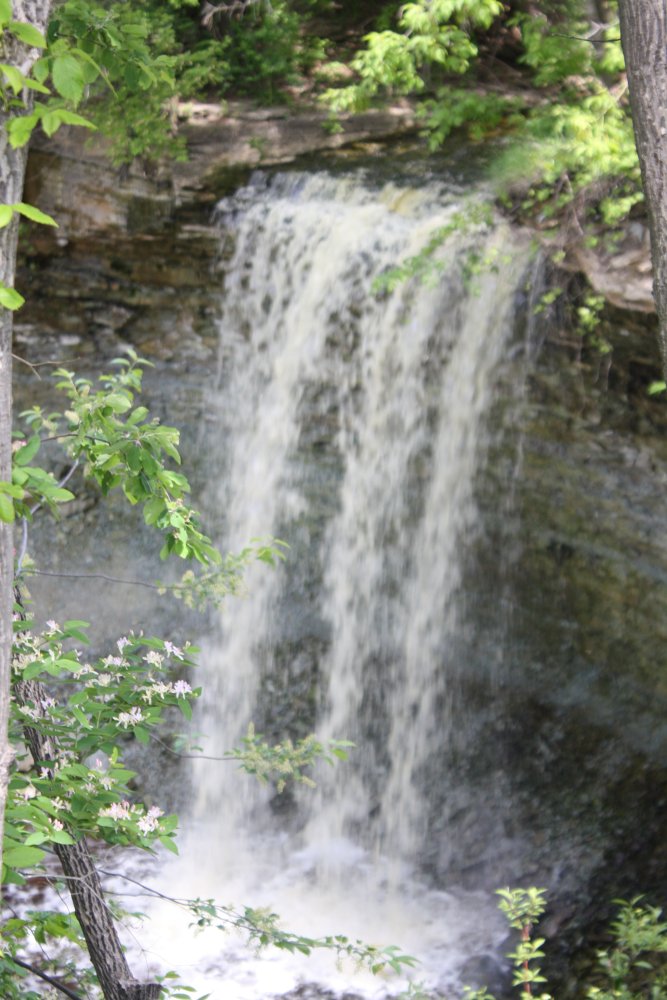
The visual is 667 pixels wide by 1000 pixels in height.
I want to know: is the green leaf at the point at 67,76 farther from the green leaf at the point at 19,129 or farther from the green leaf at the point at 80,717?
the green leaf at the point at 80,717

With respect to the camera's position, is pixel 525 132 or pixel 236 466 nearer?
pixel 525 132

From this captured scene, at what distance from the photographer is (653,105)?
2895 millimetres

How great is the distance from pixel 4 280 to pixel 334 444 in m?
5.75

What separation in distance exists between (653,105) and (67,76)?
5.68ft

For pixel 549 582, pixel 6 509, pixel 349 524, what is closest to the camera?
pixel 6 509

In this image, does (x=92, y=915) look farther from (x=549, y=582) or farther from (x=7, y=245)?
(x=549, y=582)

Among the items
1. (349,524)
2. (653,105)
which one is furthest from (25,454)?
(349,524)

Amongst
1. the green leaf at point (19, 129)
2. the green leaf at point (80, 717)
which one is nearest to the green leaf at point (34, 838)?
the green leaf at point (80, 717)

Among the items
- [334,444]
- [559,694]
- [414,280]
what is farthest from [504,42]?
[559,694]

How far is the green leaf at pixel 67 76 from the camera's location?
1.88 metres

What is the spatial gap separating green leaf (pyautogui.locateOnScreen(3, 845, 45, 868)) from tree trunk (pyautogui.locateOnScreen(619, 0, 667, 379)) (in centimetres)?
204

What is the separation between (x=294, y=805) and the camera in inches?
293

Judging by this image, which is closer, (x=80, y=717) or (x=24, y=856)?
(x=24, y=856)

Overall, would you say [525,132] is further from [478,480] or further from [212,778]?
[212,778]
